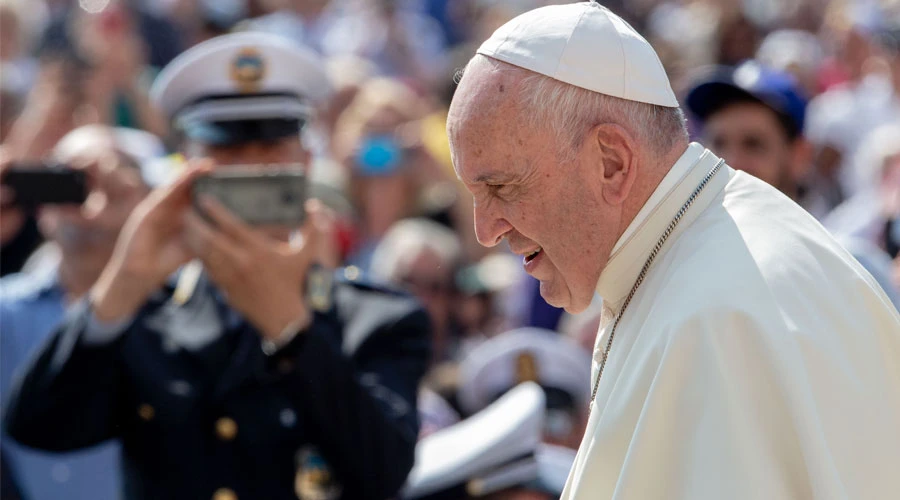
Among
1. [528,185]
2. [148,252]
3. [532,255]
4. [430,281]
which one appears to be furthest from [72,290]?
[528,185]

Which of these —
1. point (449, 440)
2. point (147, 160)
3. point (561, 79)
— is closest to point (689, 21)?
point (147, 160)

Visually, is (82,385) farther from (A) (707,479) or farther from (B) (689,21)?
(B) (689,21)

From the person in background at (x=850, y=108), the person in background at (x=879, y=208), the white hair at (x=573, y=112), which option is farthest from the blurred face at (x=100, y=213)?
the person in background at (x=850, y=108)

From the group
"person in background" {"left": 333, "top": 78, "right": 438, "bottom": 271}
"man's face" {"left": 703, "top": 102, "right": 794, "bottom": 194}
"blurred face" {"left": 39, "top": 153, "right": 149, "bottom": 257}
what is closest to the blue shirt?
"blurred face" {"left": 39, "top": 153, "right": 149, "bottom": 257}

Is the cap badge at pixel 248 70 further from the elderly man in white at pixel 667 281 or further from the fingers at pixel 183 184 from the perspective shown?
the elderly man in white at pixel 667 281

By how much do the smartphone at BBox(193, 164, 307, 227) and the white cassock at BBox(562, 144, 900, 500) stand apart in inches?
70.2

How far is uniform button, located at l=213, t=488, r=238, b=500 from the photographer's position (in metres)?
3.70

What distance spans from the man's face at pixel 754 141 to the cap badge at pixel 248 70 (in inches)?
58.6

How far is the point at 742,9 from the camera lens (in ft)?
35.4

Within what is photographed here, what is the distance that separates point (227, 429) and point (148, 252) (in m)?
0.54

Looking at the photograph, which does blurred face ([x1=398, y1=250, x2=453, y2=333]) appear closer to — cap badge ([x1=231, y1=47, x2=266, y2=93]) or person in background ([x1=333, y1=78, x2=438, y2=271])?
person in background ([x1=333, y1=78, x2=438, y2=271])

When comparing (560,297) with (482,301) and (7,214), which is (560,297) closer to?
(7,214)

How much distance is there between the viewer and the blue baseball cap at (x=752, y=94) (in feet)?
15.1

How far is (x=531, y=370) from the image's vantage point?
5.20 m
